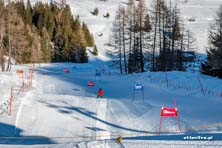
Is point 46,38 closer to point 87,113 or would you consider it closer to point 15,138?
point 87,113

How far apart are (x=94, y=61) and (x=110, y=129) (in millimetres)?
59388

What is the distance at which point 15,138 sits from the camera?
2100cm

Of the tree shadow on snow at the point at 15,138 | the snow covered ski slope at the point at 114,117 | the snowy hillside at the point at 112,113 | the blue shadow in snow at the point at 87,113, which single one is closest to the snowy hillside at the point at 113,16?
the snowy hillside at the point at 112,113

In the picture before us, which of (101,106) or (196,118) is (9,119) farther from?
(196,118)

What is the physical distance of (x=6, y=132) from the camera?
22.2 metres

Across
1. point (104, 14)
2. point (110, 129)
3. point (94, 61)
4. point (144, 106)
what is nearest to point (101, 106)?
point (144, 106)

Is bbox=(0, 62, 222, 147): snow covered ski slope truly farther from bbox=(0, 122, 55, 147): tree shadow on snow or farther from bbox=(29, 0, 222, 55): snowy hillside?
bbox=(29, 0, 222, 55): snowy hillside

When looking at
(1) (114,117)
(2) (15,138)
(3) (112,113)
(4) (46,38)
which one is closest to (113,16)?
(4) (46,38)

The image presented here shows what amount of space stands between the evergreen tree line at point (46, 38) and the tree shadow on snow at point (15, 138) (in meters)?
34.2

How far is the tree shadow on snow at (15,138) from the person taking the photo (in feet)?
66.2

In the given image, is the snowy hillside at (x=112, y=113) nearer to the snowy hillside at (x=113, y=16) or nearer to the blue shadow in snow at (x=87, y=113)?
the blue shadow in snow at (x=87, y=113)

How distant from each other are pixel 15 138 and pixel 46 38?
190 feet

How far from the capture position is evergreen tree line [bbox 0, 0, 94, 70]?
212 ft

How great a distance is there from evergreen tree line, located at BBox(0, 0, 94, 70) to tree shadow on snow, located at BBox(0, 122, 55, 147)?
34.2 meters
